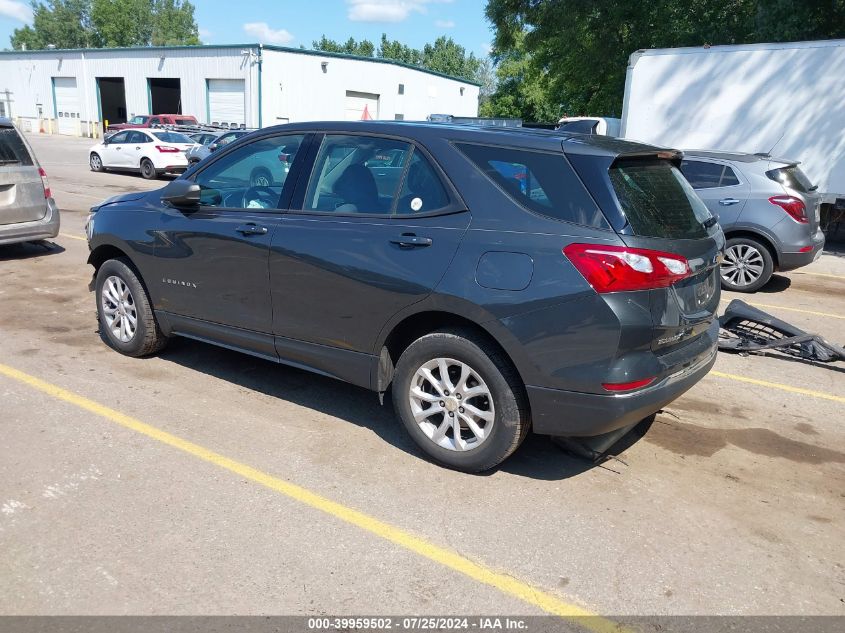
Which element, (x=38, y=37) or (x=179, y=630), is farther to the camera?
(x=38, y=37)

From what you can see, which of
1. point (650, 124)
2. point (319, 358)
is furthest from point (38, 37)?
point (319, 358)

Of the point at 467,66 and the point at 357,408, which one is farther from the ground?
the point at 467,66

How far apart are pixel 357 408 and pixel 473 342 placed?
140 cm

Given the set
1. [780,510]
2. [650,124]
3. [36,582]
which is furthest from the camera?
[650,124]

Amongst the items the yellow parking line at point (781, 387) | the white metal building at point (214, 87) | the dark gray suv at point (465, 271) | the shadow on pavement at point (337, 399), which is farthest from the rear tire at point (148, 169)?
the yellow parking line at point (781, 387)

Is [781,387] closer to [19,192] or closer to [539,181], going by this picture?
[539,181]

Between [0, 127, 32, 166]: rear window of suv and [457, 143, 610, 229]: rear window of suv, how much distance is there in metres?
7.34

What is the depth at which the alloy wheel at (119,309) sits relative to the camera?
220 inches

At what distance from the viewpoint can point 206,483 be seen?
3844 millimetres

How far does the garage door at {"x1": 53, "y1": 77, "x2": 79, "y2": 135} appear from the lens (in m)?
48.8

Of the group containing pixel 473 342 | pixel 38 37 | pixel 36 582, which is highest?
pixel 38 37

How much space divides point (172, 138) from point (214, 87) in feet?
60.1

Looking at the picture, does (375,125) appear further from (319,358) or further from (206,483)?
(206,483)

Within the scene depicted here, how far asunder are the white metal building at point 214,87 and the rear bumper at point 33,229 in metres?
29.6
